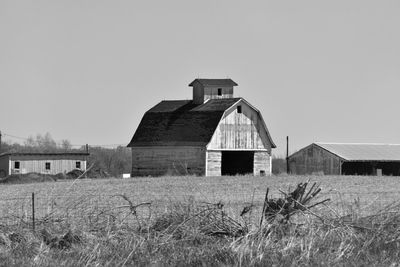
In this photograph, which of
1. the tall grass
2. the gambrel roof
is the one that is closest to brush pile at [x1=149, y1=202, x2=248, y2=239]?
the tall grass

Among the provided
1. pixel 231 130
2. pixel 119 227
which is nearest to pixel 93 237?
pixel 119 227

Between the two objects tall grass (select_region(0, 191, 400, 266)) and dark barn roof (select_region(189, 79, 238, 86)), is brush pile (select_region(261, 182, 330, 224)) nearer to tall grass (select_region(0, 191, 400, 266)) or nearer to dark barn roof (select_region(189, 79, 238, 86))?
tall grass (select_region(0, 191, 400, 266))

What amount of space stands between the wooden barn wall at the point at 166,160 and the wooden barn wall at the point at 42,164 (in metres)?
22.6

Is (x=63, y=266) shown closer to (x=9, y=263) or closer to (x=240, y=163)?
(x=9, y=263)

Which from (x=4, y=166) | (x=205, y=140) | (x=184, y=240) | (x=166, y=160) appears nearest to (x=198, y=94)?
(x=166, y=160)

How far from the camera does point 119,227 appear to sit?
11984 mm

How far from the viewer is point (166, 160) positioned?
68.6 metres

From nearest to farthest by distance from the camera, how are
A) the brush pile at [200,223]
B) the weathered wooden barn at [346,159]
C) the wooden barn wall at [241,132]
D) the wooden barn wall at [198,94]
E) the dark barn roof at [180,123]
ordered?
1. the brush pile at [200,223]
2. the wooden barn wall at [241,132]
3. the dark barn roof at [180,123]
4. the wooden barn wall at [198,94]
5. the weathered wooden barn at [346,159]

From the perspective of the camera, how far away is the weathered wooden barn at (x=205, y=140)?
219 feet

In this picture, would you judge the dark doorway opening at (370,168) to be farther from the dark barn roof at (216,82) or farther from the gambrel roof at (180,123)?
the dark barn roof at (216,82)

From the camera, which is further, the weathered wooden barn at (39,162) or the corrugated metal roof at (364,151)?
the weathered wooden barn at (39,162)

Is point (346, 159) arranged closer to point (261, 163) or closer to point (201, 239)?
point (261, 163)

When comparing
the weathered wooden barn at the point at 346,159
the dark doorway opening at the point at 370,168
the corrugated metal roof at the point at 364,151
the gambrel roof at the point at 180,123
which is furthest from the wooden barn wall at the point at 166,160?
the corrugated metal roof at the point at 364,151

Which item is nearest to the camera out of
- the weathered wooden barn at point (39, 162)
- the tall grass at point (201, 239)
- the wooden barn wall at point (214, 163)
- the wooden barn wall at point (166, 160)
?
the tall grass at point (201, 239)
